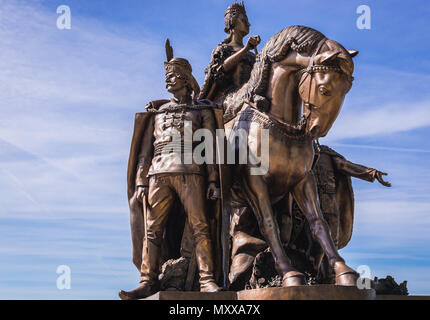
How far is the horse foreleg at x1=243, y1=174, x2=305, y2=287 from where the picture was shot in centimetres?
686

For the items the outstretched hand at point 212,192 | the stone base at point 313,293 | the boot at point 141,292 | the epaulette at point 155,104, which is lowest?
the stone base at point 313,293

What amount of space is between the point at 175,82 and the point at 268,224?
6.94 feet

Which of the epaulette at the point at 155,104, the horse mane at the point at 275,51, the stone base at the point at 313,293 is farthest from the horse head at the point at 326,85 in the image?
the stone base at the point at 313,293

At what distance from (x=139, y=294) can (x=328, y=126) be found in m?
2.94

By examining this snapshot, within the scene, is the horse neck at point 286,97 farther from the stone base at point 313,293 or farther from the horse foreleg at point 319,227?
the stone base at point 313,293

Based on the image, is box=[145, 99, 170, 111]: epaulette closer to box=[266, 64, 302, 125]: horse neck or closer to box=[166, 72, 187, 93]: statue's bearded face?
box=[166, 72, 187, 93]: statue's bearded face

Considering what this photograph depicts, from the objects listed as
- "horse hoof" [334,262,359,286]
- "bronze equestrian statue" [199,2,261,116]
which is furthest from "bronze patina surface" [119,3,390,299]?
"bronze equestrian statue" [199,2,261,116]

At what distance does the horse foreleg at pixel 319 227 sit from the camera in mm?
6773

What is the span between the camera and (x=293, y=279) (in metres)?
6.73

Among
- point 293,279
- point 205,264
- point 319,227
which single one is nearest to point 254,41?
point 319,227

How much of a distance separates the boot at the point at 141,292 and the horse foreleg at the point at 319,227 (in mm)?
2018

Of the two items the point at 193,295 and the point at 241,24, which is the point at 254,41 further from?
the point at 193,295

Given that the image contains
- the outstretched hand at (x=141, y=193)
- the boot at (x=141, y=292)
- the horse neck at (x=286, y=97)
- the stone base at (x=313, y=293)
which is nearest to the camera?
the stone base at (x=313, y=293)
